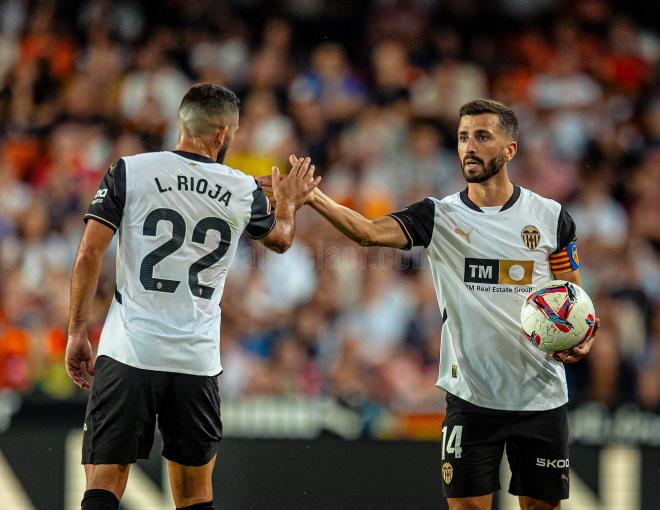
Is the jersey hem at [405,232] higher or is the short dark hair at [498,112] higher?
the short dark hair at [498,112]

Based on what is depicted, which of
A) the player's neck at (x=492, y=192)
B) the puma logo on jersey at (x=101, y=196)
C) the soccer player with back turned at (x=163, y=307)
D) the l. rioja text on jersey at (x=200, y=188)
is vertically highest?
→ the player's neck at (x=492, y=192)

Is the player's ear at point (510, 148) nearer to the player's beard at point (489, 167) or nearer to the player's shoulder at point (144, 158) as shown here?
the player's beard at point (489, 167)

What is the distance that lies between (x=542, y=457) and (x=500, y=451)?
212mm

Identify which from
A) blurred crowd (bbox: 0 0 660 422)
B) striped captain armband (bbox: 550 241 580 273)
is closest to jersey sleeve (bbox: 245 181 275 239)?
striped captain armband (bbox: 550 241 580 273)

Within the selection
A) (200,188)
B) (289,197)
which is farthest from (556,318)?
(200,188)

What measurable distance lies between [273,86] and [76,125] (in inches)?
83.3

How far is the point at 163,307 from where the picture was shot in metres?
4.95

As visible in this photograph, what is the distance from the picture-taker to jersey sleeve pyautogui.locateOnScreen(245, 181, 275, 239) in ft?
17.1

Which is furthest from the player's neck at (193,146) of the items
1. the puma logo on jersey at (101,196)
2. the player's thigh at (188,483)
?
the player's thigh at (188,483)

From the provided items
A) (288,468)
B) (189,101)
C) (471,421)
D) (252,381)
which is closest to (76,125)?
(252,381)

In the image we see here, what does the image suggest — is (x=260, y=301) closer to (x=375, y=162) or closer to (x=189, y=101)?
(x=375, y=162)

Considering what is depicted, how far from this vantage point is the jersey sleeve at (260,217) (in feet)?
17.1

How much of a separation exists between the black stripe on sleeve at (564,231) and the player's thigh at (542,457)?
862mm

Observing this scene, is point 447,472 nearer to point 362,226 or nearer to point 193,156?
point 362,226
